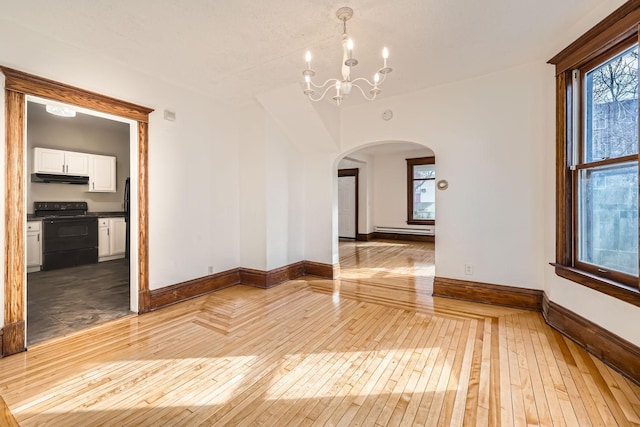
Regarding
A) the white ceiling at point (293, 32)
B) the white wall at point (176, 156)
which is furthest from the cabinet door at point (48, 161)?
the white ceiling at point (293, 32)

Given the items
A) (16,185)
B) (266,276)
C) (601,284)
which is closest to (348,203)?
(266,276)

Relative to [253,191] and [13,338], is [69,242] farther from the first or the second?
[253,191]

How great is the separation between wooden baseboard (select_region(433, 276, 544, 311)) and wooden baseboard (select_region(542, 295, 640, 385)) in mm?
326

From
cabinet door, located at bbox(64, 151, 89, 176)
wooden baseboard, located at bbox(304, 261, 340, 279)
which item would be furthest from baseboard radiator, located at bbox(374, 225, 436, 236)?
cabinet door, located at bbox(64, 151, 89, 176)

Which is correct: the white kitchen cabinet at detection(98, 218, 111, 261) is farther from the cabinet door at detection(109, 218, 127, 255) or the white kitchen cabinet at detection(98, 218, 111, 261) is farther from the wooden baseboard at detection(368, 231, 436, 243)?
the wooden baseboard at detection(368, 231, 436, 243)

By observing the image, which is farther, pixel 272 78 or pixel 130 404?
pixel 272 78

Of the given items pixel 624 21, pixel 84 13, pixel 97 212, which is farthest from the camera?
pixel 97 212

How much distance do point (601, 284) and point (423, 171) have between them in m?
6.63

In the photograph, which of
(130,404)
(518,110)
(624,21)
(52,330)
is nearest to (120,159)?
(52,330)

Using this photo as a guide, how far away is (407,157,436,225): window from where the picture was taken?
853 cm

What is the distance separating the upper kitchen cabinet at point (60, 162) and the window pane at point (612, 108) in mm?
7594

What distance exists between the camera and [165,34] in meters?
2.54

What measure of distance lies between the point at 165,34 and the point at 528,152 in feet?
12.2

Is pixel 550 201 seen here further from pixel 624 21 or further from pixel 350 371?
pixel 350 371
